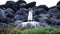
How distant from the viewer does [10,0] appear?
1733 cm

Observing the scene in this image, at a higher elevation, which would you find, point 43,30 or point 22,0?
point 22,0

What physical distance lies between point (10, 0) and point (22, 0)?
1.03m

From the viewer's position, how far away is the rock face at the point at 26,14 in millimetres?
11323

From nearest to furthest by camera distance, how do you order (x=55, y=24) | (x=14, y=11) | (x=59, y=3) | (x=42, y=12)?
(x=55, y=24), (x=42, y=12), (x=14, y=11), (x=59, y=3)

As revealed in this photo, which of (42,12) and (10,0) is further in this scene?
(10,0)

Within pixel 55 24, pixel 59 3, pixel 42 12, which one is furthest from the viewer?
pixel 59 3

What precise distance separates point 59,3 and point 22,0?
2.77m

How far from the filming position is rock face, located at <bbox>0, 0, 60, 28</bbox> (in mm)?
11323

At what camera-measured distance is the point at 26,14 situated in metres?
13.7

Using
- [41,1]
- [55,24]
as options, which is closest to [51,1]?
[41,1]

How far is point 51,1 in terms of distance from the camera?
17812 millimetres

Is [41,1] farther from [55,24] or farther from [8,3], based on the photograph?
[55,24]

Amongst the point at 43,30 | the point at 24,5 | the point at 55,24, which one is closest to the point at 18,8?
→ the point at 24,5

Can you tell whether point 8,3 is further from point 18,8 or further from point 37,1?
point 37,1
